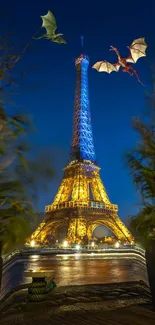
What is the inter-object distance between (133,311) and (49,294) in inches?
91.1

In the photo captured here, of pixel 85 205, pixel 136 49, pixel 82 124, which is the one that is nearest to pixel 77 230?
pixel 85 205

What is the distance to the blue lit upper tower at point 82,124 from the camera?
4377cm

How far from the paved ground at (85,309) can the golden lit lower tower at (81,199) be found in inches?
1031

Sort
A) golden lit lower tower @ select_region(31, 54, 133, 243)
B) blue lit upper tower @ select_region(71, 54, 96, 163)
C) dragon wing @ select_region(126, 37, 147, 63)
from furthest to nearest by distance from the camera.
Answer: blue lit upper tower @ select_region(71, 54, 96, 163) < golden lit lower tower @ select_region(31, 54, 133, 243) < dragon wing @ select_region(126, 37, 147, 63)

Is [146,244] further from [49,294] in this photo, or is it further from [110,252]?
[110,252]

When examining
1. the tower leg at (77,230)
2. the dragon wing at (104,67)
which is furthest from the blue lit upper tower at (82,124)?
the dragon wing at (104,67)

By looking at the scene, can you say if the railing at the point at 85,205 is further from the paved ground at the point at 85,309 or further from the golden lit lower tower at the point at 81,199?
the paved ground at the point at 85,309

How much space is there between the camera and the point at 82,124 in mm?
46000

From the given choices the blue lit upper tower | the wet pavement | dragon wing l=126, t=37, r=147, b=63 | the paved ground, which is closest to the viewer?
the paved ground

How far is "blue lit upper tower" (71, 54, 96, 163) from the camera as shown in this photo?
144 ft

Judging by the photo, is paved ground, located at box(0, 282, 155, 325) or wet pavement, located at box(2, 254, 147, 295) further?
wet pavement, located at box(2, 254, 147, 295)

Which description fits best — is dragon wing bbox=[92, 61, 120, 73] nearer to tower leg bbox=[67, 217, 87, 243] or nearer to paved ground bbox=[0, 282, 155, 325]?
paved ground bbox=[0, 282, 155, 325]

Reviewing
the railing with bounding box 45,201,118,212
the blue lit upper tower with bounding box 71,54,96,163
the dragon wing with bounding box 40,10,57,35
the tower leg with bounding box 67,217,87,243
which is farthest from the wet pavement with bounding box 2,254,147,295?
the blue lit upper tower with bounding box 71,54,96,163

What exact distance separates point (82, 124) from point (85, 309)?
42.6 meters
